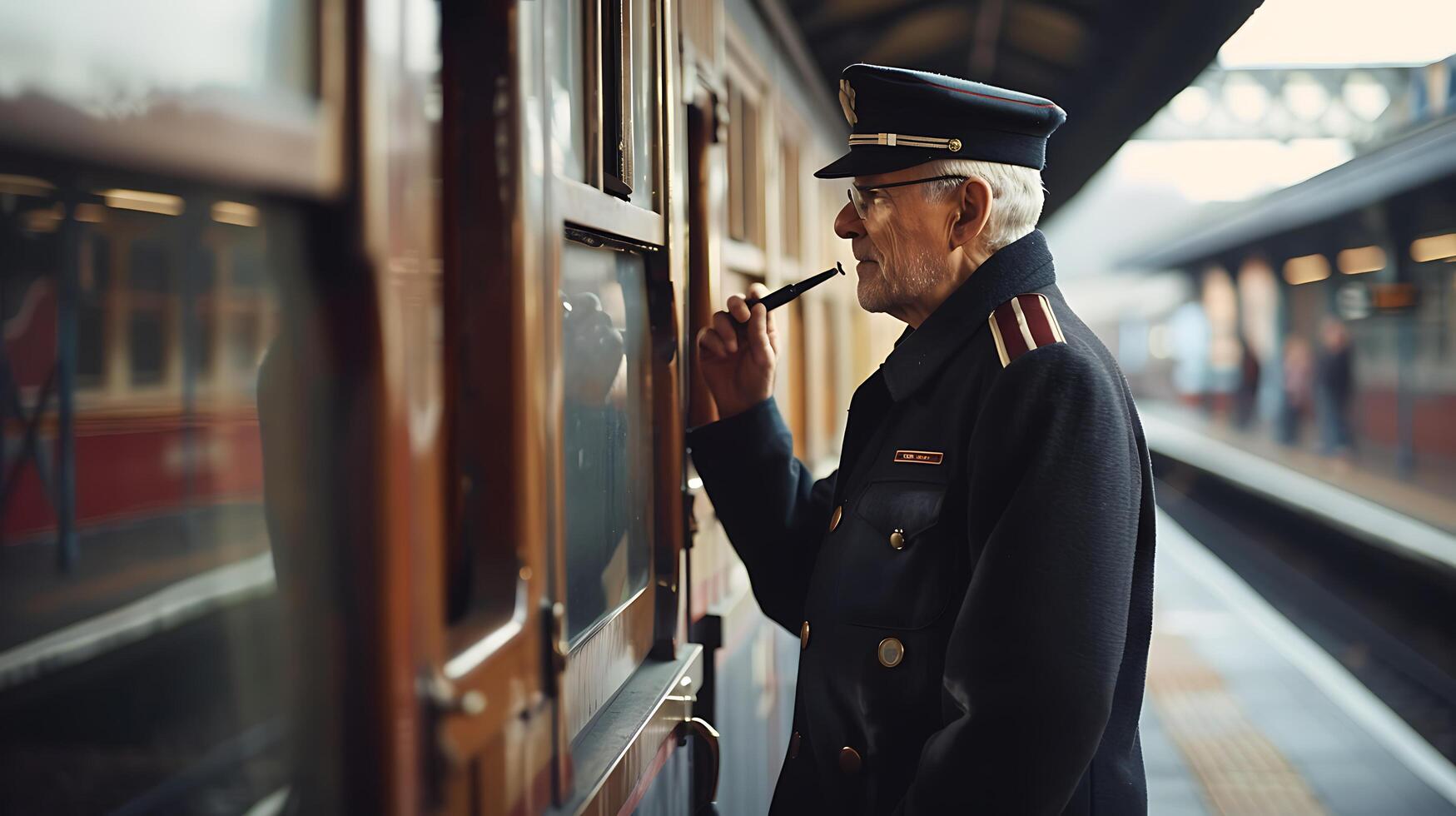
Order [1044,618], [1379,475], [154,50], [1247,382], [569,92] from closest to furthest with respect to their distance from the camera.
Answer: [154,50]
[1044,618]
[569,92]
[1379,475]
[1247,382]

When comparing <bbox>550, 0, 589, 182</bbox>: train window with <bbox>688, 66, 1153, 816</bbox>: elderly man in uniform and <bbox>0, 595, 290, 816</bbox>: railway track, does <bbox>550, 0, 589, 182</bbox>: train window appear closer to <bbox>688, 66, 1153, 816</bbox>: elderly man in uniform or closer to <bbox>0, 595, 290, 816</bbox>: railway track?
<bbox>688, 66, 1153, 816</bbox>: elderly man in uniform

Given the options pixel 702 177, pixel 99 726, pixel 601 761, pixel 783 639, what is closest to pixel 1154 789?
pixel 783 639

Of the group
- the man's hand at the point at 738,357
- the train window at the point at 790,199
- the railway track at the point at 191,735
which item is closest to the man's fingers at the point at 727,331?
the man's hand at the point at 738,357

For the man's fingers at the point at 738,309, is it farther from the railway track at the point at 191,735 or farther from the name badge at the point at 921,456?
the railway track at the point at 191,735

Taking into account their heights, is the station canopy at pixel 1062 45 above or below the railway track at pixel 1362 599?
above

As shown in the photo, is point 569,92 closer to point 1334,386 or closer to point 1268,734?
point 1268,734

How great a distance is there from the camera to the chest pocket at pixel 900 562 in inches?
49.6

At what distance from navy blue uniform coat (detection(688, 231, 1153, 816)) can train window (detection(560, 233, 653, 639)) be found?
30 cm

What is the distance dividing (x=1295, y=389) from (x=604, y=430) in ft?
46.7

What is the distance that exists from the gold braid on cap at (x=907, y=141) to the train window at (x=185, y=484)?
3.26 feet

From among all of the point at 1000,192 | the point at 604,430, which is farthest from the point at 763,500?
the point at 1000,192

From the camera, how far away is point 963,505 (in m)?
1.27

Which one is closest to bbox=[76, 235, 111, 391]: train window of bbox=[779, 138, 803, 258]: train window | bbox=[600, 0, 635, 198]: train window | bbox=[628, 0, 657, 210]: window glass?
bbox=[600, 0, 635, 198]: train window

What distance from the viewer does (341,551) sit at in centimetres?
63
